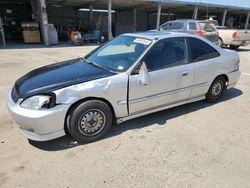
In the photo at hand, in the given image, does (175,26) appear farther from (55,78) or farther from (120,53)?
(55,78)

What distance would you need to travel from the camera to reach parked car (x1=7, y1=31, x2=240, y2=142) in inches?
105

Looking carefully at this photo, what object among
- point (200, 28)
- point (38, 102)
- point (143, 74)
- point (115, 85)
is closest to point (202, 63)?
point (143, 74)

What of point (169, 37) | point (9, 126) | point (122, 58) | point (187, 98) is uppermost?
point (169, 37)

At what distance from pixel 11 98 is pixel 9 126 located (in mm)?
757

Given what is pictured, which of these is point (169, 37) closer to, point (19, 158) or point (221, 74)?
point (221, 74)

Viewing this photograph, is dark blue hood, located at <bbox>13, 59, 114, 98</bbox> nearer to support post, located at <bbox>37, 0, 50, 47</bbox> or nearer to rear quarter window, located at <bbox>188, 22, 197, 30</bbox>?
rear quarter window, located at <bbox>188, 22, 197, 30</bbox>

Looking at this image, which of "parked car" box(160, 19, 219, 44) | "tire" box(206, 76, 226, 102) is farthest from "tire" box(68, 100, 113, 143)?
"parked car" box(160, 19, 219, 44)

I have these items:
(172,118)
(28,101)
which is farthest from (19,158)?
(172,118)

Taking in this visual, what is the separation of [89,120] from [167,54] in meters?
1.74

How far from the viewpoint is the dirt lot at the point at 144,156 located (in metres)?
2.33

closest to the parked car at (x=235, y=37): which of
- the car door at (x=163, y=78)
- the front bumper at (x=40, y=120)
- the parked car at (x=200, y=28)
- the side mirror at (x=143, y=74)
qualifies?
the parked car at (x=200, y=28)

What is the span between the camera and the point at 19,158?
2658mm

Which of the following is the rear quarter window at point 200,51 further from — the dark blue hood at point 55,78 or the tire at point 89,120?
the tire at point 89,120

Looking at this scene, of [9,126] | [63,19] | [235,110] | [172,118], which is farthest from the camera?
[63,19]
